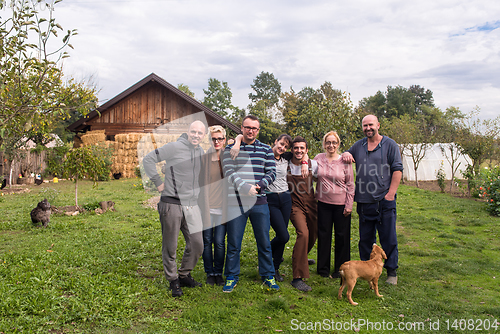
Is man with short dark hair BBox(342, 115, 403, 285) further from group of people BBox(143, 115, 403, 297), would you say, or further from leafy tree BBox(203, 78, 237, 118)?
leafy tree BBox(203, 78, 237, 118)

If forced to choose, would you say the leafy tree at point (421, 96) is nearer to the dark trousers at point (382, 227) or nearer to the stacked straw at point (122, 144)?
the stacked straw at point (122, 144)

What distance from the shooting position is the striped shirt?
4312 mm

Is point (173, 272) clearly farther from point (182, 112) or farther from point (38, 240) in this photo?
point (182, 112)

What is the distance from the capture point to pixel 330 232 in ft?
16.6

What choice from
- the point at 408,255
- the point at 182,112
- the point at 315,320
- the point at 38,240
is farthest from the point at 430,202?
the point at 182,112

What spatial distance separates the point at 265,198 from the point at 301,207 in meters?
0.77

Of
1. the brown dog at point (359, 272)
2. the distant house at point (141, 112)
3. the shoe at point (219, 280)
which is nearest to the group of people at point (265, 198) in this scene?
the shoe at point (219, 280)

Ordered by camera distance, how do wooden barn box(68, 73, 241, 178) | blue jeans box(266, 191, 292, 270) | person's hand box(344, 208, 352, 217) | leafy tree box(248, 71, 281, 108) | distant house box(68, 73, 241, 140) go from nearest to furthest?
blue jeans box(266, 191, 292, 270)
person's hand box(344, 208, 352, 217)
wooden barn box(68, 73, 241, 178)
distant house box(68, 73, 241, 140)
leafy tree box(248, 71, 281, 108)

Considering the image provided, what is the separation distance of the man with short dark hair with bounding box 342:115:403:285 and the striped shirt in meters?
1.27

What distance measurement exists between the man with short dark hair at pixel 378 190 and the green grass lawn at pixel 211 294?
55 centimetres

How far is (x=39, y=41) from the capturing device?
476cm

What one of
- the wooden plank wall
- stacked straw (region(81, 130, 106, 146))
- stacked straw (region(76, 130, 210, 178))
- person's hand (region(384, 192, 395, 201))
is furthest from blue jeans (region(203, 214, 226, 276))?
stacked straw (region(81, 130, 106, 146))

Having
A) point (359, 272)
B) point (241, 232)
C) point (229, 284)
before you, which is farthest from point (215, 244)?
point (359, 272)

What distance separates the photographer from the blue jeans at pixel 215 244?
453cm
